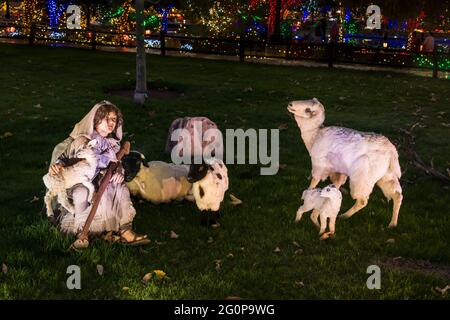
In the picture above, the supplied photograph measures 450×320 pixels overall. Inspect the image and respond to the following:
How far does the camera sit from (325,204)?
628 centimetres

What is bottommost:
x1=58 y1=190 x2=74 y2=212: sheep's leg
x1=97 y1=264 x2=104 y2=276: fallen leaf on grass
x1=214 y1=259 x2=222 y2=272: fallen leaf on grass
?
x1=214 y1=259 x2=222 y2=272: fallen leaf on grass

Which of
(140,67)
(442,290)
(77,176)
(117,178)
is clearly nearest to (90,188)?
(77,176)

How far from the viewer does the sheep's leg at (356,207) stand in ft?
21.7

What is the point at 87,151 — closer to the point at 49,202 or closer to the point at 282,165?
the point at 49,202

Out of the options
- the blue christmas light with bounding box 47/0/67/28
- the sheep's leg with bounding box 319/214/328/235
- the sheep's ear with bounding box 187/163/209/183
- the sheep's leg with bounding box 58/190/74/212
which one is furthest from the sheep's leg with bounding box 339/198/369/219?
the blue christmas light with bounding box 47/0/67/28

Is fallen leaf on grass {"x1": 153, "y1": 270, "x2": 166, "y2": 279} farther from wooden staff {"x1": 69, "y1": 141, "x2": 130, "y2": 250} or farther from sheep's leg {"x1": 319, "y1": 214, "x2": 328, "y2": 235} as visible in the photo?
sheep's leg {"x1": 319, "y1": 214, "x2": 328, "y2": 235}

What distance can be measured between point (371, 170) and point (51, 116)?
328 inches

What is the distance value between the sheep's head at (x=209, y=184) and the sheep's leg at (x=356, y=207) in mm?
1498

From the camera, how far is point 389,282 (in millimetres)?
5527

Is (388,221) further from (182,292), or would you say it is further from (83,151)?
(83,151)

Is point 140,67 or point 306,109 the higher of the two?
point 140,67

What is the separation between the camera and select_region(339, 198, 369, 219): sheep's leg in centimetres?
662

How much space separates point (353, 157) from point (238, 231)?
156 centimetres

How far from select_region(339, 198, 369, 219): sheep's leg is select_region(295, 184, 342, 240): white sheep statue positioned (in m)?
0.35
